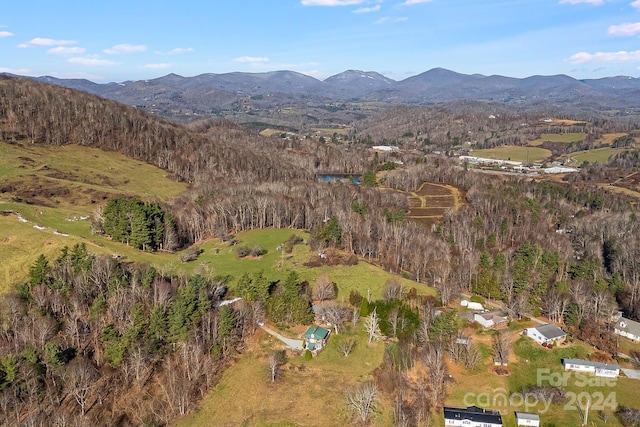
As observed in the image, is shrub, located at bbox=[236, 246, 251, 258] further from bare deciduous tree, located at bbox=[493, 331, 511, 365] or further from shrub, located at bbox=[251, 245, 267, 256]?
bare deciduous tree, located at bbox=[493, 331, 511, 365]

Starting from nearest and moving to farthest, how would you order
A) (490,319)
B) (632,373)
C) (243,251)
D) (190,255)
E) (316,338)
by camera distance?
(632,373)
(316,338)
(490,319)
(190,255)
(243,251)

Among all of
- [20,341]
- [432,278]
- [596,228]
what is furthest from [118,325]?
[596,228]

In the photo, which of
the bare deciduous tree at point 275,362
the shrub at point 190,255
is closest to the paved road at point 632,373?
the bare deciduous tree at point 275,362

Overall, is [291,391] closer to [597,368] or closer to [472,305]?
[472,305]

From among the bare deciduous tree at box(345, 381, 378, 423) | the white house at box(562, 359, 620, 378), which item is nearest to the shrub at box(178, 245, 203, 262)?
the bare deciduous tree at box(345, 381, 378, 423)

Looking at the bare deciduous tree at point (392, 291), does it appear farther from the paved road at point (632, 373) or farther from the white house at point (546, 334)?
the paved road at point (632, 373)

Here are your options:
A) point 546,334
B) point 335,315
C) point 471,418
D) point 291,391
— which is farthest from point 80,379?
point 546,334

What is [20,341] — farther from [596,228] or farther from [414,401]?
[596,228]
